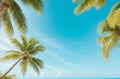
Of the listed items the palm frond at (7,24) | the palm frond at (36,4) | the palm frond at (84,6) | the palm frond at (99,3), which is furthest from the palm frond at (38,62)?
the palm frond at (99,3)

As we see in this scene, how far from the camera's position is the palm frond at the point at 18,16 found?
18.0m

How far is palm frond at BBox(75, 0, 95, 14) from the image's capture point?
59.2 feet

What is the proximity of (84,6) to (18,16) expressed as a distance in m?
4.66

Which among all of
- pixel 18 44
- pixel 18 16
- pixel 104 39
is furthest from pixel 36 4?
pixel 18 44

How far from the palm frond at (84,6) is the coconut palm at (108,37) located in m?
7.20

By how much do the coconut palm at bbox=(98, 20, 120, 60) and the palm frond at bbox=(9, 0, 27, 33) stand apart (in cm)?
987

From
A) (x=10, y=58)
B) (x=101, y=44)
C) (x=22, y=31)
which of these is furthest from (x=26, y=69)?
(x=22, y=31)

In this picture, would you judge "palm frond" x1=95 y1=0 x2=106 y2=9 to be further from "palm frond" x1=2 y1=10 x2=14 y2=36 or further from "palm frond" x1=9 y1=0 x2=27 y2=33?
"palm frond" x1=2 y1=10 x2=14 y2=36

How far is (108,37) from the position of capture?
25.8m

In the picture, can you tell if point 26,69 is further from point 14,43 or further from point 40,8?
point 40,8

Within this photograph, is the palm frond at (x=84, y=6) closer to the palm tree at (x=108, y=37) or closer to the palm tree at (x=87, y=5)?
the palm tree at (x=87, y=5)

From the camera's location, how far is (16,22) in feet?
59.7

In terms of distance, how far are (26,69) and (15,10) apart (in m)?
12.7

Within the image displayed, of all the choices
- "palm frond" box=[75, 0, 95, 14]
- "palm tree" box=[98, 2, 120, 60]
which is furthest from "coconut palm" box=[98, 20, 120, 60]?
"palm frond" box=[75, 0, 95, 14]
